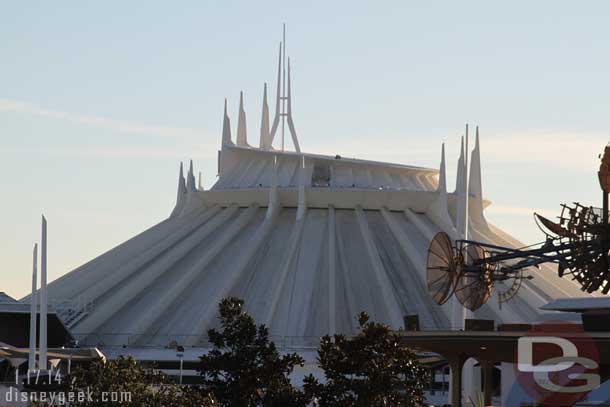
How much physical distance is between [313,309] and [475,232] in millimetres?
11378

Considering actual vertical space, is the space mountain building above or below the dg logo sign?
above

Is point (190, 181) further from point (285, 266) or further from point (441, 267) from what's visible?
point (441, 267)

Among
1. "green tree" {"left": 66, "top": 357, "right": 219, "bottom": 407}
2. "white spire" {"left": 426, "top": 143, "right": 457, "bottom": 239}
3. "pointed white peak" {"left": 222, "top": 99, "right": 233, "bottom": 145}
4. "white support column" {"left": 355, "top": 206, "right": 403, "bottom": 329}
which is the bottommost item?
"green tree" {"left": 66, "top": 357, "right": 219, "bottom": 407}

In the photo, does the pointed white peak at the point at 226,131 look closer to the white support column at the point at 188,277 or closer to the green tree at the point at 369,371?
the white support column at the point at 188,277

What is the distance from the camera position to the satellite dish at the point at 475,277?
34469mm

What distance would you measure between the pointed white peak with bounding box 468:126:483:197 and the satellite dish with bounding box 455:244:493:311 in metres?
42.0

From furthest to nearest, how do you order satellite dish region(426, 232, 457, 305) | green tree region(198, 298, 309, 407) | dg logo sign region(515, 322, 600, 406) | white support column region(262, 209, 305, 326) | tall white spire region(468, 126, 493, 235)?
tall white spire region(468, 126, 493, 235)
white support column region(262, 209, 305, 326)
dg logo sign region(515, 322, 600, 406)
satellite dish region(426, 232, 457, 305)
green tree region(198, 298, 309, 407)

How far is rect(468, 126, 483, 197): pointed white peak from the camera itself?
77812 millimetres

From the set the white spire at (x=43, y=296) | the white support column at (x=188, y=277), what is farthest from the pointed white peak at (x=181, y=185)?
the white spire at (x=43, y=296)

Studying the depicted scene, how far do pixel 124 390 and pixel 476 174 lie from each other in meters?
46.9

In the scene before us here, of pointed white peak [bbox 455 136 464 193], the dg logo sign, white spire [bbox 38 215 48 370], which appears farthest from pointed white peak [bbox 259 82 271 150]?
the dg logo sign

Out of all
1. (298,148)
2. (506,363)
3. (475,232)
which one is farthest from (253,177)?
(506,363)

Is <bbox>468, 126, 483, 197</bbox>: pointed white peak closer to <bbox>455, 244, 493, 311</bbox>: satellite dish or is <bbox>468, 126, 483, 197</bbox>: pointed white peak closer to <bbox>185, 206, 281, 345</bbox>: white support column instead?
<bbox>185, 206, 281, 345</bbox>: white support column

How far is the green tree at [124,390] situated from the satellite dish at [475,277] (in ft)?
20.4
